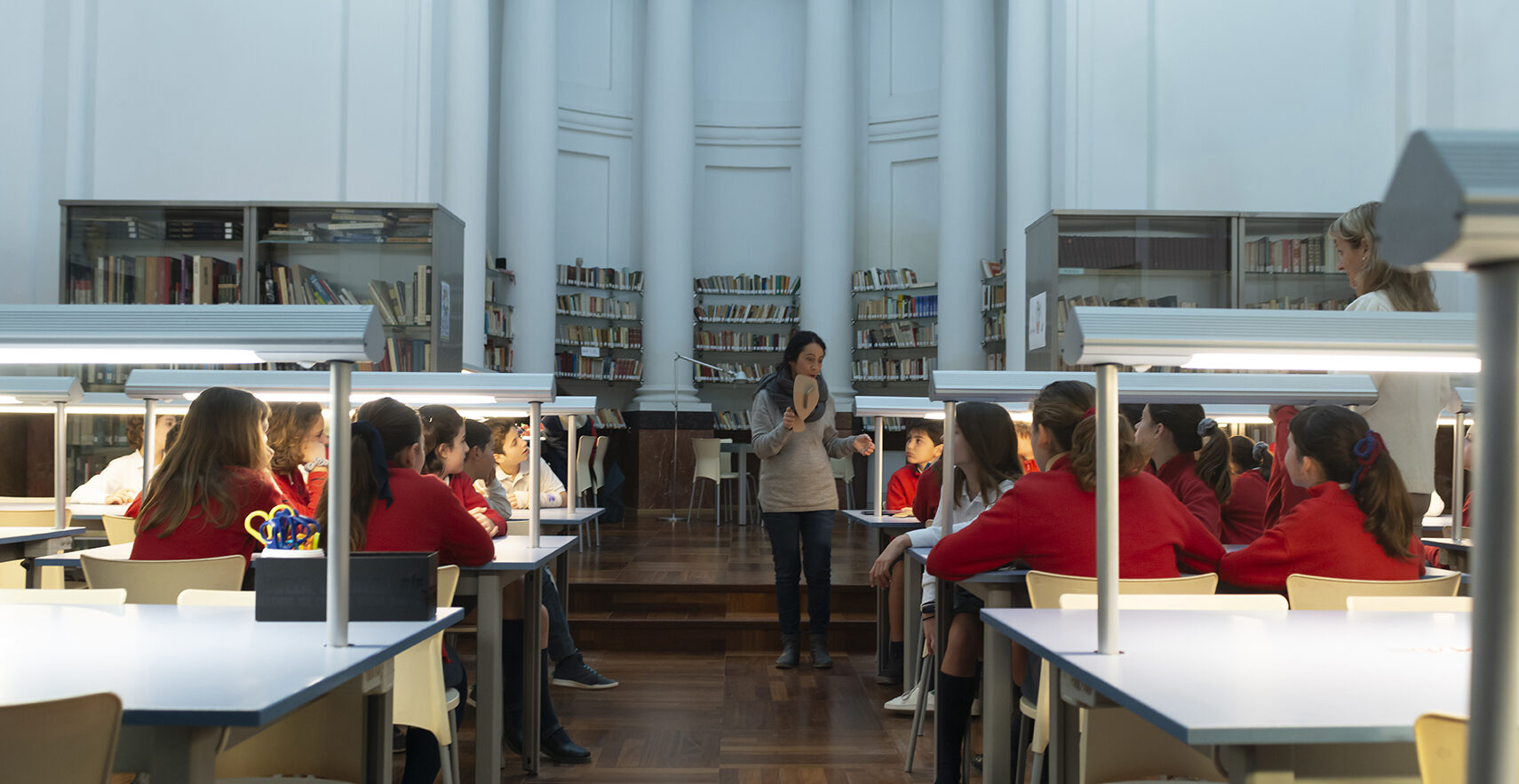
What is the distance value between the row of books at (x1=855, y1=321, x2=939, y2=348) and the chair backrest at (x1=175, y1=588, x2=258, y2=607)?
838 cm

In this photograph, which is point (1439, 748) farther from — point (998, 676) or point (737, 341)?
point (737, 341)

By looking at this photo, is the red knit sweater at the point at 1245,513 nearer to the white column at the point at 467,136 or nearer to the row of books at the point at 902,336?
the white column at the point at 467,136

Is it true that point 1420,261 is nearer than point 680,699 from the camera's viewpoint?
Yes

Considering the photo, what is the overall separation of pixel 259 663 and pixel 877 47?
33.1 ft

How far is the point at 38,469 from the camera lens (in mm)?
5621

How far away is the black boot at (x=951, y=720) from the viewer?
2.59m

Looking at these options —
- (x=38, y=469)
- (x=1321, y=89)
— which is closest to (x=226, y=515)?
(x=38, y=469)

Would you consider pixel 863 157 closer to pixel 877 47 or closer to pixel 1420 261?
pixel 877 47

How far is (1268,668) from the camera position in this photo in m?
1.45

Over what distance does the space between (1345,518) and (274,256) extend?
5.48m

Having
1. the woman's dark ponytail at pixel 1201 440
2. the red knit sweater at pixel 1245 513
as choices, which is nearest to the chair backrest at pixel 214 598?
the woman's dark ponytail at pixel 1201 440

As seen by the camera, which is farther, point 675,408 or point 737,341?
point 737,341

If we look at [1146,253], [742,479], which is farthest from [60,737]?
[742,479]

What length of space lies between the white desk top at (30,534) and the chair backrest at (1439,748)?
132 inches
